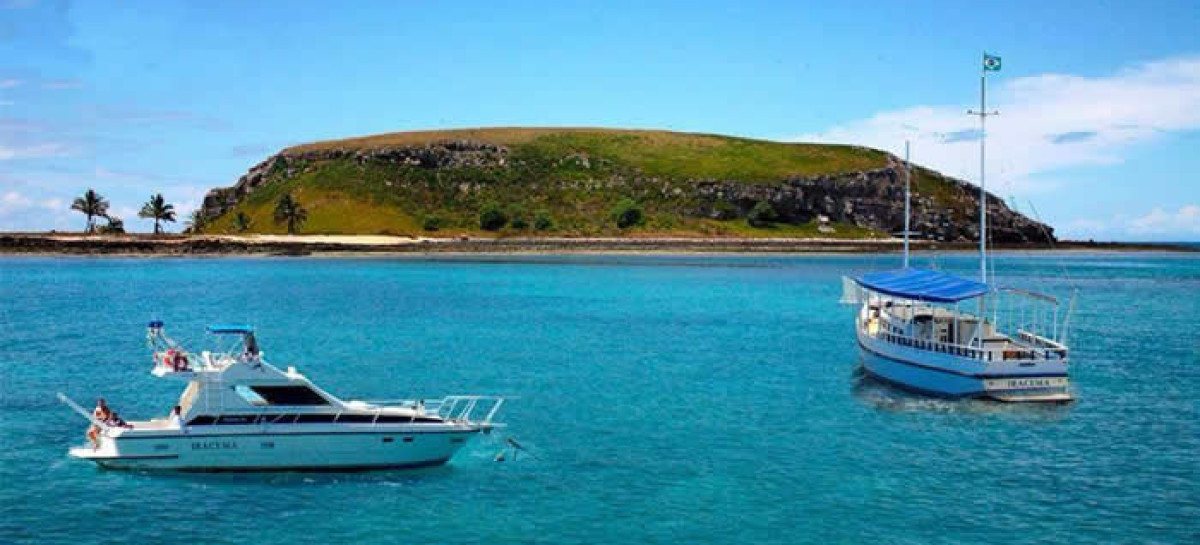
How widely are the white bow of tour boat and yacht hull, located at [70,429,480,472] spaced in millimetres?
32

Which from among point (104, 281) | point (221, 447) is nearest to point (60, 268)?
point (104, 281)

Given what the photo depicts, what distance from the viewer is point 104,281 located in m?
116

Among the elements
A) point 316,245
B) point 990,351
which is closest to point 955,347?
point 990,351

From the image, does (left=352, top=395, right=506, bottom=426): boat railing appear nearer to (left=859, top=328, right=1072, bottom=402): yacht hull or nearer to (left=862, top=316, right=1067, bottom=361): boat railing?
(left=859, top=328, right=1072, bottom=402): yacht hull

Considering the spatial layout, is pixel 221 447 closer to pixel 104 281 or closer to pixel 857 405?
pixel 857 405

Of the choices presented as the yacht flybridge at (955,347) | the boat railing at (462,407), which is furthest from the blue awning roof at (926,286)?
the boat railing at (462,407)

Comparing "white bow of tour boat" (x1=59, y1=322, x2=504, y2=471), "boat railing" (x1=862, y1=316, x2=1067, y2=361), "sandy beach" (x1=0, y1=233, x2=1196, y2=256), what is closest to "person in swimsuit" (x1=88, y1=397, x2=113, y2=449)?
"white bow of tour boat" (x1=59, y1=322, x2=504, y2=471)

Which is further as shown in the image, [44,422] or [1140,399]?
[1140,399]

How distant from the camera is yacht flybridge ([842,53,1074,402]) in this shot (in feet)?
143

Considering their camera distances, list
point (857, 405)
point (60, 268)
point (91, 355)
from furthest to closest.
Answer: point (60, 268)
point (91, 355)
point (857, 405)

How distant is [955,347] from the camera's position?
4497 centimetres

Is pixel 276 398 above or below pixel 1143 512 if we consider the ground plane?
above

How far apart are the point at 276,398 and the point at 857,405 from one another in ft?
84.7

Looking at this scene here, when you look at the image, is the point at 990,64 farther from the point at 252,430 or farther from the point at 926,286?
the point at 252,430
